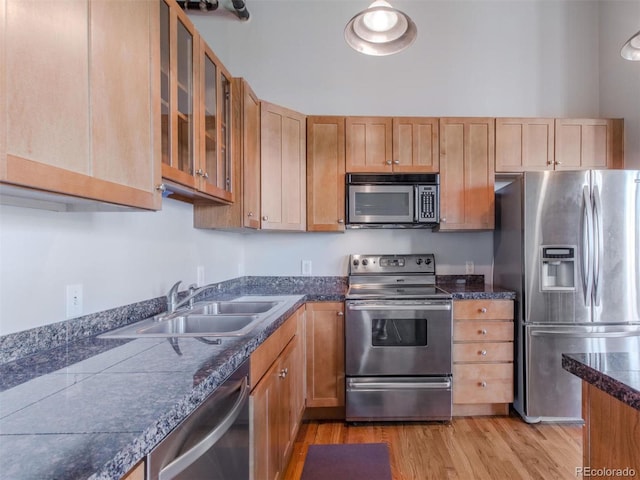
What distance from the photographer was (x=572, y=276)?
2.27 m

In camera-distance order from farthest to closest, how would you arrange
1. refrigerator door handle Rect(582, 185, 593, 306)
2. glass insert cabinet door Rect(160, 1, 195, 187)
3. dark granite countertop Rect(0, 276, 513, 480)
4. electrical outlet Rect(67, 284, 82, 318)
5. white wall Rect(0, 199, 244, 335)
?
refrigerator door handle Rect(582, 185, 593, 306)
glass insert cabinet door Rect(160, 1, 195, 187)
electrical outlet Rect(67, 284, 82, 318)
white wall Rect(0, 199, 244, 335)
dark granite countertop Rect(0, 276, 513, 480)

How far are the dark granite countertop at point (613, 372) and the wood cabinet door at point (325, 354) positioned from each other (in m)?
1.57

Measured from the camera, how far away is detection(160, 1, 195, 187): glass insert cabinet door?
51.8 inches

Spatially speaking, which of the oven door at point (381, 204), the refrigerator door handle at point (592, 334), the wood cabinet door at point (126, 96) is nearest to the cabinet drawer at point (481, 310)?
the refrigerator door handle at point (592, 334)

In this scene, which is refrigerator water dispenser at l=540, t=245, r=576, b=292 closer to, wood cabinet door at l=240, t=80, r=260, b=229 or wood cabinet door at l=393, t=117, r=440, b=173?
wood cabinet door at l=393, t=117, r=440, b=173

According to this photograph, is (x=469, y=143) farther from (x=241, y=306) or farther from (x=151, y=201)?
(x=151, y=201)

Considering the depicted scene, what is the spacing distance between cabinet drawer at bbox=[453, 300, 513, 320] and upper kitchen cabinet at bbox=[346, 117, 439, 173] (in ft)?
3.45

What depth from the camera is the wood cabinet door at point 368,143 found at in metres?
2.64

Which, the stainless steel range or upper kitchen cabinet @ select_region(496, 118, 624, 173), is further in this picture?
upper kitchen cabinet @ select_region(496, 118, 624, 173)

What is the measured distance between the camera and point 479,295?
7.83ft

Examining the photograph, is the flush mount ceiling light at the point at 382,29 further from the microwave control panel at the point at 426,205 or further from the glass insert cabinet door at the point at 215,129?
the microwave control panel at the point at 426,205

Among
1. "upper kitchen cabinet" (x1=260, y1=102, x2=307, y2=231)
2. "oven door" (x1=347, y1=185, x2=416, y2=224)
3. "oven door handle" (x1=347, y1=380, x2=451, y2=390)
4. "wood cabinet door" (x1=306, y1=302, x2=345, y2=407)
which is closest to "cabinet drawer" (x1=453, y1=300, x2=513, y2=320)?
"oven door handle" (x1=347, y1=380, x2=451, y2=390)

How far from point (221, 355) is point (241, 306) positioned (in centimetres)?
107

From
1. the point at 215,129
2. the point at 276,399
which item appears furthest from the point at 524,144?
the point at 276,399
